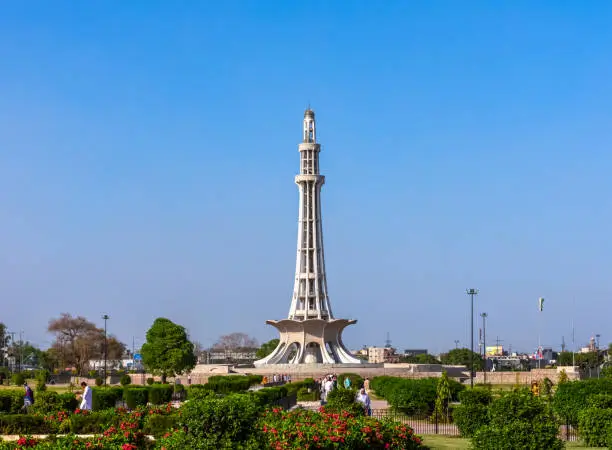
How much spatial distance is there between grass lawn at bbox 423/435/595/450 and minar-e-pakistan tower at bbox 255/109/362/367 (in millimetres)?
46789

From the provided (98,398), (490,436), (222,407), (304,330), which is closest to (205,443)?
(222,407)

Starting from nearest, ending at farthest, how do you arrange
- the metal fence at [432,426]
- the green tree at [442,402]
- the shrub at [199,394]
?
the shrub at [199,394]
the metal fence at [432,426]
the green tree at [442,402]

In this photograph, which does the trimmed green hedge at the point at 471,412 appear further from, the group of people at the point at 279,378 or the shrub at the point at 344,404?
the group of people at the point at 279,378

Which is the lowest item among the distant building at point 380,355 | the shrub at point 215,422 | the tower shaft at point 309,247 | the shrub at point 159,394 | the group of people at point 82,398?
the distant building at point 380,355

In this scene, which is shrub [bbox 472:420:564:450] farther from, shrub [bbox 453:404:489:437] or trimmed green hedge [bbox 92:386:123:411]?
trimmed green hedge [bbox 92:386:123:411]

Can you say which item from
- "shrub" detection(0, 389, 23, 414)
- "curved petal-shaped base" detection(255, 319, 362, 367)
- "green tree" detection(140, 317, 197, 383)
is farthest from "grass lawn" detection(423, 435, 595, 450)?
"curved petal-shaped base" detection(255, 319, 362, 367)

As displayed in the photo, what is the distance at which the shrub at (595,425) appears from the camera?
21.0 m

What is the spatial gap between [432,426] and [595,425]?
6.83 m

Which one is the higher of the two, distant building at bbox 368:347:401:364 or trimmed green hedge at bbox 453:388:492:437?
trimmed green hedge at bbox 453:388:492:437

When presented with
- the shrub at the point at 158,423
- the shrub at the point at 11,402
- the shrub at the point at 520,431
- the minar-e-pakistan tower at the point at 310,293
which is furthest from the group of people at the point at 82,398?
the minar-e-pakistan tower at the point at 310,293

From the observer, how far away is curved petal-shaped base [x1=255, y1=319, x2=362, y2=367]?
70.0m

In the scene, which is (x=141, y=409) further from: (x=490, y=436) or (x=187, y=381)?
(x=187, y=381)

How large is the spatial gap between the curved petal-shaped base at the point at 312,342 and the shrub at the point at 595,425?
4780cm

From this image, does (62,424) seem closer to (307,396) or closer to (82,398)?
(82,398)
